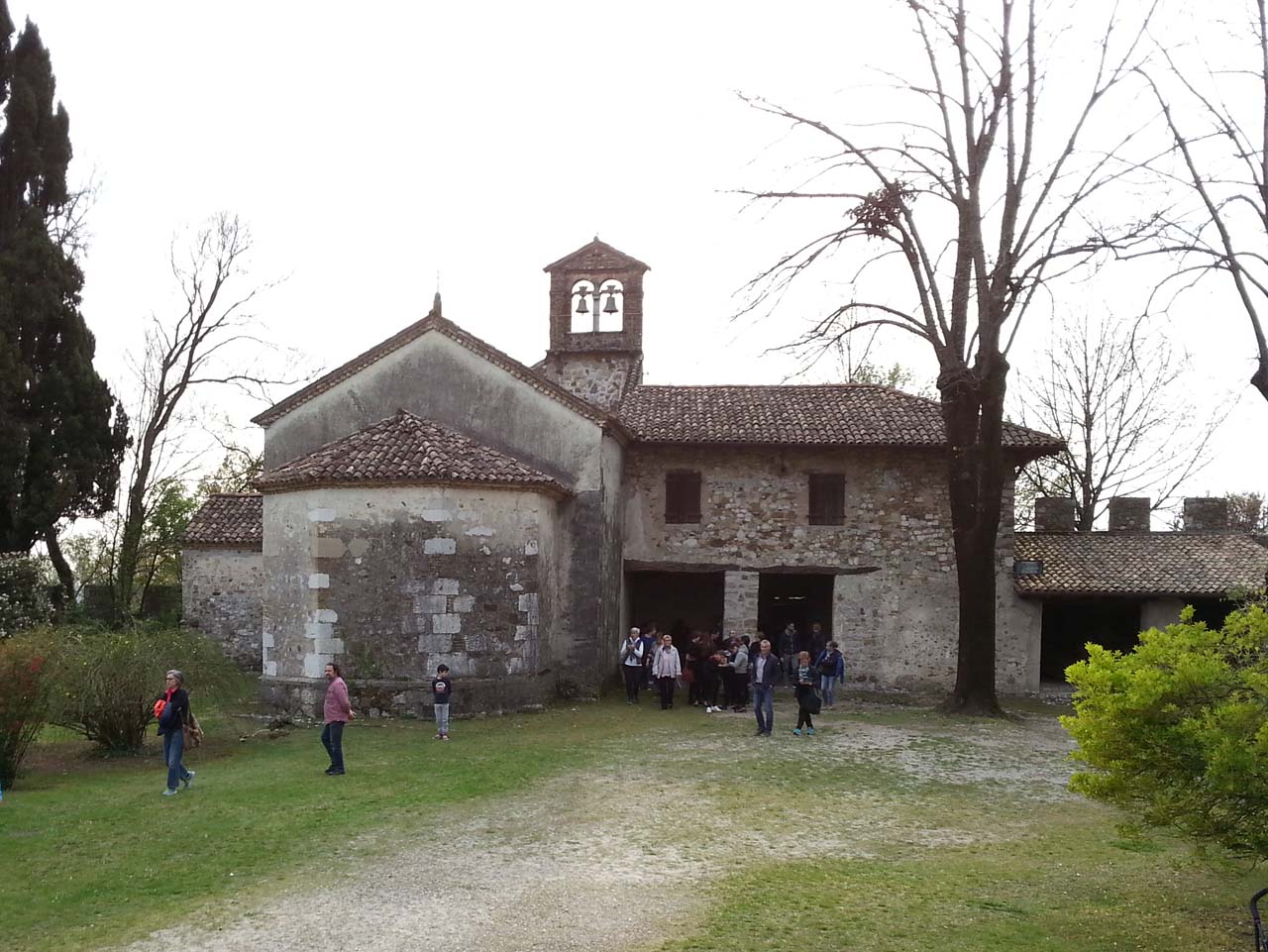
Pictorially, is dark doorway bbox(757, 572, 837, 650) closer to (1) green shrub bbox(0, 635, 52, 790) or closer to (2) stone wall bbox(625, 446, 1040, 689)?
(2) stone wall bbox(625, 446, 1040, 689)

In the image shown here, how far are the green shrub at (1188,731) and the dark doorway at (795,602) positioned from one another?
19.9 m

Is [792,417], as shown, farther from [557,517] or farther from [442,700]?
[442,700]

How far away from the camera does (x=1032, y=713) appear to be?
63.4 feet

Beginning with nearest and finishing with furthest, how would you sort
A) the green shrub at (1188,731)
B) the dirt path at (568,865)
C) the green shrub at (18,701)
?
1. the green shrub at (1188,731)
2. the dirt path at (568,865)
3. the green shrub at (18,701)

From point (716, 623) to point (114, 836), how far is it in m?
18.1

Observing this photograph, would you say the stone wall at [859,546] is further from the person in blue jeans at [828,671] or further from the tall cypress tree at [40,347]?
the tall cypress tree at [40,347]

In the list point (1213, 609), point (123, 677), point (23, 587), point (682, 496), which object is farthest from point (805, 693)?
point (23, 587)

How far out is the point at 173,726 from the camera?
462 inches

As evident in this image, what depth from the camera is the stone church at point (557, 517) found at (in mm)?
16516

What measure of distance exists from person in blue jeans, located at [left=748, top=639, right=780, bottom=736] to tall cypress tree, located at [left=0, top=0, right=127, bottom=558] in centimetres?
1833

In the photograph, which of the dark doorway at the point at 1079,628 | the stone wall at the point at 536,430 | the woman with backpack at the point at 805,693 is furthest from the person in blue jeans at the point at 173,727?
the dark doorway at the point at 1079,628

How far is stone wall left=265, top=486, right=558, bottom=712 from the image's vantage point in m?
16.4

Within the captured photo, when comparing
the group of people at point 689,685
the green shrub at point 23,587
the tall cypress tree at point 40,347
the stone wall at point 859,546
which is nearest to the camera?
the group of people at point 689,685

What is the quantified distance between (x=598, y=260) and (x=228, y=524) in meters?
11.6
